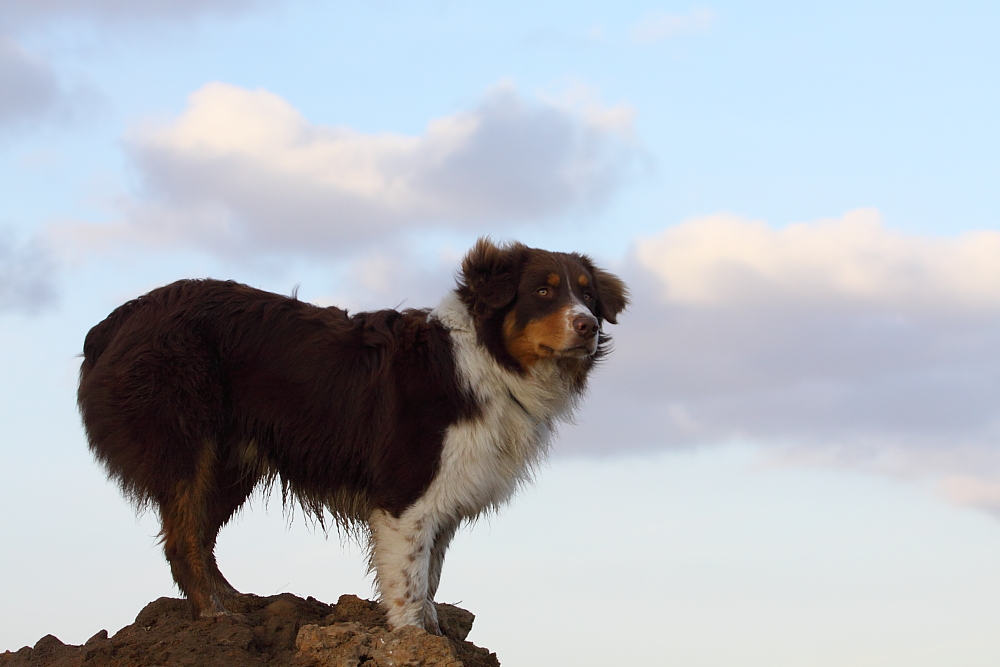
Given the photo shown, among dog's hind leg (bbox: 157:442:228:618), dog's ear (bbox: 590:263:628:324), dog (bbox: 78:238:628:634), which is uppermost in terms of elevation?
dog's ear (bbox: 590:263:628:324)

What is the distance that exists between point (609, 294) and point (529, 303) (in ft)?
3.34

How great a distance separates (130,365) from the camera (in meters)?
8.27

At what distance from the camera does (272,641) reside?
26.8ft

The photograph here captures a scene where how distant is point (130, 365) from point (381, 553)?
237 cm

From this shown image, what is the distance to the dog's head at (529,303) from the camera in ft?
25.9

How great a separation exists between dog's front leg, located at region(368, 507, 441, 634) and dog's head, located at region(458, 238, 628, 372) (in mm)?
1374

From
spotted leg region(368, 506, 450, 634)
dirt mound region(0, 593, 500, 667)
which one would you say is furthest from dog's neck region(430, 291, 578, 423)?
dirt mound region(0, 593, 500, 667)

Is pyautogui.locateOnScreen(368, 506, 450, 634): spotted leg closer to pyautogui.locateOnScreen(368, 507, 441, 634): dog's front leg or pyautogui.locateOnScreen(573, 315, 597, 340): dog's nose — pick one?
pyautogui.locateOnScreen(368, 507, 441, 634): dog's front leg

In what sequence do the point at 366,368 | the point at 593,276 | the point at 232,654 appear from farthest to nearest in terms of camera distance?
the point at 593,276
the point at 366,368
the point at 232,654

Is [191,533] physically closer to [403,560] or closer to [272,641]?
[272,641]

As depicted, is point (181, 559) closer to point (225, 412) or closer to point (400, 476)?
point (225, 412)

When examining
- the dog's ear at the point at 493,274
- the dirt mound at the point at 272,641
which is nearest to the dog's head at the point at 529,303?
the dog's ear at the point at 493,274

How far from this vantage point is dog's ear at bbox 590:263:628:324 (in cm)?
862

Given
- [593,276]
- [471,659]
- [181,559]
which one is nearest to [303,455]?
[181,559]
